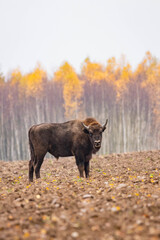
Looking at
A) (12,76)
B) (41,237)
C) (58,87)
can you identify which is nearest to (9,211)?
(41,237)

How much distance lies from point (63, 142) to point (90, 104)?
2265 cm

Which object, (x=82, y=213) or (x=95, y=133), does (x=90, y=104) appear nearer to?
(x=95, y=133)

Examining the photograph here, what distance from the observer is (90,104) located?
33.8 meters

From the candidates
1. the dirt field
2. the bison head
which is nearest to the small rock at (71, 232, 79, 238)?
the dirt field

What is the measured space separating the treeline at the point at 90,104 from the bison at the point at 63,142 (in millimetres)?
20393

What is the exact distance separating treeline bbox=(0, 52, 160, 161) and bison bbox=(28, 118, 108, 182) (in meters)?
20.4

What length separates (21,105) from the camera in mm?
34062

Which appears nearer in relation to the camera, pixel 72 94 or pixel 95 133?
pixel 95 133

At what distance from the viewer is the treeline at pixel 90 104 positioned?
32562 millimetres

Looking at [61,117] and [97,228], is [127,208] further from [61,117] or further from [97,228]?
[61,117]

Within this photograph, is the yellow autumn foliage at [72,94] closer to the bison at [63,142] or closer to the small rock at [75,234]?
the bison at [63,142]

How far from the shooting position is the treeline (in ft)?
107

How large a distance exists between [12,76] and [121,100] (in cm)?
1395

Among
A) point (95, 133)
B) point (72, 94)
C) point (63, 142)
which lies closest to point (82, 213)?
point (95, 133)
